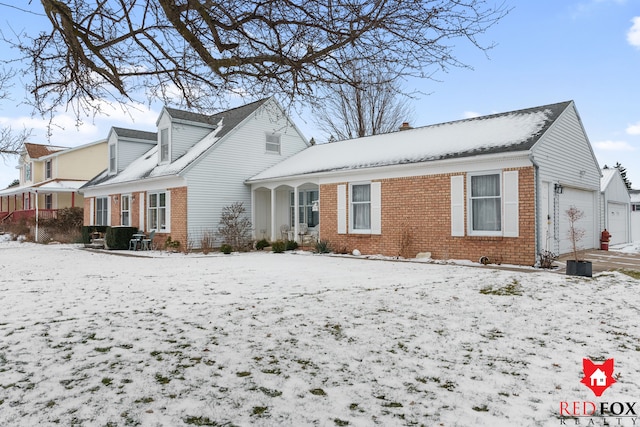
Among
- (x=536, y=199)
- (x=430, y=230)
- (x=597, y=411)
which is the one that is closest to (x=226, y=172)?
(x=430, y=230)

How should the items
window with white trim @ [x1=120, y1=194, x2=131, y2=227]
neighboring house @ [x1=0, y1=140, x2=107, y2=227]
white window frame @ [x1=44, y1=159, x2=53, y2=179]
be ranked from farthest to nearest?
white window frame @ [x1=44, y1=159, x2=53, y2=179]
neighboring house @ [x1=0, y1=140, x2=107, y2=227]
window with white trim @ [x1=120, y1=194, x2=131, y2=227]

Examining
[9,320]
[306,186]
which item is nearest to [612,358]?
[9,320]

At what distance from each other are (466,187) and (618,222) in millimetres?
12869

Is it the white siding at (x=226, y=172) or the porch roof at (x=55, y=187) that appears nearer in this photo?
the white siding at (x=226, y=172)

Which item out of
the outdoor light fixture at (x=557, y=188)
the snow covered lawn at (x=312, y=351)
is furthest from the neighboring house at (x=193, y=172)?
the outdoor light fixture at (x=557, y=188)

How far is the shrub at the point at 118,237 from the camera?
19031mm

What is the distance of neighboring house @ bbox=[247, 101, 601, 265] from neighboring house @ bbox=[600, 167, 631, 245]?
2.44 meters

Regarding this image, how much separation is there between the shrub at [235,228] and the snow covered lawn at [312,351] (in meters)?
9.30

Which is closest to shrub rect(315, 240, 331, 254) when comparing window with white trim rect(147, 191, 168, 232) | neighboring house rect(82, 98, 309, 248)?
neighboring house rect(82, 98, 309, 248)

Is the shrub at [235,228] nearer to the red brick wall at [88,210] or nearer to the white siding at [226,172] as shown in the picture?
the white siding at [226,172]

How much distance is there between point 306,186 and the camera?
59.7 ft

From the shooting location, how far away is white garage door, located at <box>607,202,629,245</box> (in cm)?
1912

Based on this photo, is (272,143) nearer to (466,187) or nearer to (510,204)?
(466,187)

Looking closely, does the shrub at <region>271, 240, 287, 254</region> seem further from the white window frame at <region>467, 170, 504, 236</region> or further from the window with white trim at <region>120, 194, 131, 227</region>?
the window with white trim at <region>120, 194, 131, 227</region>
